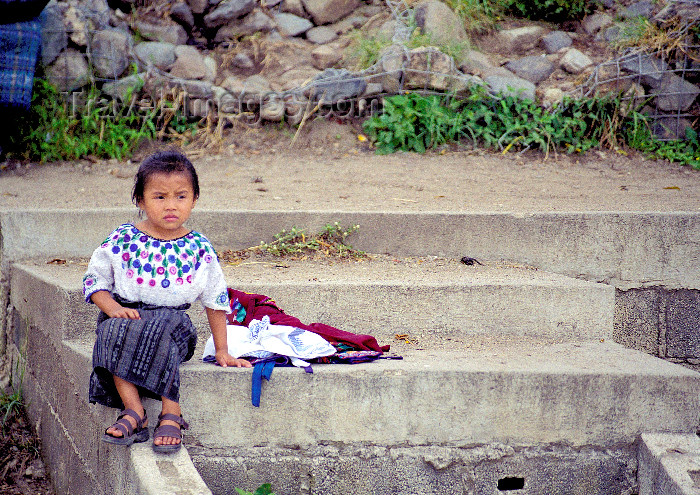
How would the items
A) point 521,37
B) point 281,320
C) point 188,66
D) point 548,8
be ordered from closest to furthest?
point 281,320
point 188,66
point 521,37
point 548,8

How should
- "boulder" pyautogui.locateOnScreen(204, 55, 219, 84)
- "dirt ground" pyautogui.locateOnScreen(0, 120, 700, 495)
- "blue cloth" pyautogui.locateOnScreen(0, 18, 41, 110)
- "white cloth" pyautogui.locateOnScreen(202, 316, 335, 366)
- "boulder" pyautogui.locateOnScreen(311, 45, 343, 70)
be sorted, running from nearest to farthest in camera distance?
1. "white cloth" pyautogui.locateOnScreen(202, 316, 335, 366)
2. "dirt ground" pyautogui.locateOnScreen(0, 120, 700, 495)
3. "blue cloth" pyautogui.locateOnScreen(0, 18, 41, 110)
4. "boulder" pyautogui.locateOnScreen(204, 55, 219, 84)
5. "boulder" pyautogui.locateOnScreen(311, 45, 343, 70)

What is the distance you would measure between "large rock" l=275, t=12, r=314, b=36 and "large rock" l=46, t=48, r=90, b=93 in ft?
6.48

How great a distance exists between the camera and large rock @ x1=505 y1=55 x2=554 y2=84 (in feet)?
20.1

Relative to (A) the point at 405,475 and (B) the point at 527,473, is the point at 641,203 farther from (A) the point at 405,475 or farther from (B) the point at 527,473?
(A) the point at 405,475

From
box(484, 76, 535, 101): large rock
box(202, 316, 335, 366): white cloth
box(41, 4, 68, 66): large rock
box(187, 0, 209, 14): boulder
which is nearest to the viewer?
box(202, 316, 335, 366): white cloth

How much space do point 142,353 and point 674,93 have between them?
5097 millimetres

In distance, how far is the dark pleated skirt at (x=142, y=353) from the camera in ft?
7.63

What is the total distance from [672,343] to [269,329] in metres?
2.38

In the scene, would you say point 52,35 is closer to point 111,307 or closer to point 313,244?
point 313,244

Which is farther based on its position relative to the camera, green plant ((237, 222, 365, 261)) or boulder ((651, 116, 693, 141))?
boulder ((651, 116, 693, 141))

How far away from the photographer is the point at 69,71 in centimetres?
539

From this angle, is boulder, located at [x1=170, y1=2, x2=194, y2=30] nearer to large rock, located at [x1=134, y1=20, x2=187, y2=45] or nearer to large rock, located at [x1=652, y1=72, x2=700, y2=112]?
large rock, located at [x1=134, y1=20, x2=187, y2=45]

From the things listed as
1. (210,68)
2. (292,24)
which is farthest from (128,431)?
(292,24)

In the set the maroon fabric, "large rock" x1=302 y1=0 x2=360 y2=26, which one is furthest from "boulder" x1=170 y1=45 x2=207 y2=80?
the maroon fabric
